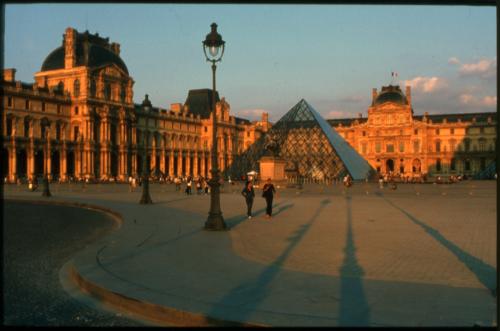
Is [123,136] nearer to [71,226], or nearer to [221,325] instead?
[71,226]

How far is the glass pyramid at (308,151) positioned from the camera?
55.2m

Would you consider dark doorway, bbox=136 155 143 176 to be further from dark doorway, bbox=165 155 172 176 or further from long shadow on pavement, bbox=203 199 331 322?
long shadow on pavement, bbox=203 199 331 322

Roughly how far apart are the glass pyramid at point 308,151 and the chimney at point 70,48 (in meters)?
26.7

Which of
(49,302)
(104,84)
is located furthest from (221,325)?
(104,84)

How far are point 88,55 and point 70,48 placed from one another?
235 cm

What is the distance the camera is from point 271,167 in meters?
38.2

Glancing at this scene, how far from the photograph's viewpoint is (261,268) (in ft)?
26.1

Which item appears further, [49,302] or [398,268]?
[398,268]

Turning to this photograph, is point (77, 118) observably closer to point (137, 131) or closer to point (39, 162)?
point (39, 162)

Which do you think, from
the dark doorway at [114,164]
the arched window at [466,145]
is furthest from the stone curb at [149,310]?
the arched window at [466,145]

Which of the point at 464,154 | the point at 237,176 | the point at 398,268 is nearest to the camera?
the point at 398,268

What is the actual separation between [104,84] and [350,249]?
2572 inches

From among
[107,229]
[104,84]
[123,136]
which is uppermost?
[104,84]

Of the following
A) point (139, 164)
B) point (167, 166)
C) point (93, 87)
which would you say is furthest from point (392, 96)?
point (93, 87)
